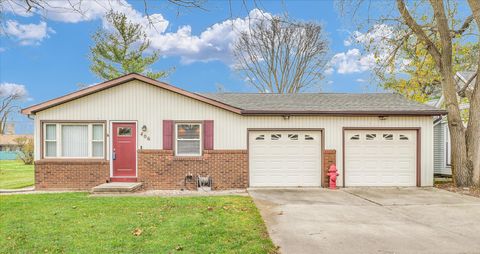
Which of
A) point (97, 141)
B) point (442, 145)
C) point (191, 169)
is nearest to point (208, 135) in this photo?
point (191, 169)

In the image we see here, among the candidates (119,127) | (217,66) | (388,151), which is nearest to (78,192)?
(119,127)

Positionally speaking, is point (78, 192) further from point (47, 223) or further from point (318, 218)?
point (318, 218)

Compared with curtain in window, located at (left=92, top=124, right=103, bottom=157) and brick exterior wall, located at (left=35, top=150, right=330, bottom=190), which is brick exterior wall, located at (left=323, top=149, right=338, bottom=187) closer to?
brick exterior wall, located at (left=35, top=150, right=330, bottom=190)

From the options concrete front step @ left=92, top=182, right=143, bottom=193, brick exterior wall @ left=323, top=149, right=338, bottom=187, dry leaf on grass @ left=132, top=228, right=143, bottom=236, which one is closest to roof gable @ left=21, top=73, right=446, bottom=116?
brick exterior wall @ left=323, top=149, right=338, bottom=187

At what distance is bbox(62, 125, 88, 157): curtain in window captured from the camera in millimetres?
11391

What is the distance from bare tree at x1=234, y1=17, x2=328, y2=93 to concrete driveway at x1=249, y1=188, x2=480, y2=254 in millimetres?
18107

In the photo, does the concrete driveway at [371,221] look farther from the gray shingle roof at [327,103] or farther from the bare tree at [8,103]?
the bare tree at [8,103]

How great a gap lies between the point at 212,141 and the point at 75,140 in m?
4.88

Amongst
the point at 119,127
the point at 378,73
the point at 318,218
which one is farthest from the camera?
the point at 378,73

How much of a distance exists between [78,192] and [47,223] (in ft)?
14.7

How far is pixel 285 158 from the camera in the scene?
11648 mm

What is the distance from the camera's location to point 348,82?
82.3ft

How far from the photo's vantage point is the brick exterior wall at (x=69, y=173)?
36.7 feet

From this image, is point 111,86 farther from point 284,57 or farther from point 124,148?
point 284,57
